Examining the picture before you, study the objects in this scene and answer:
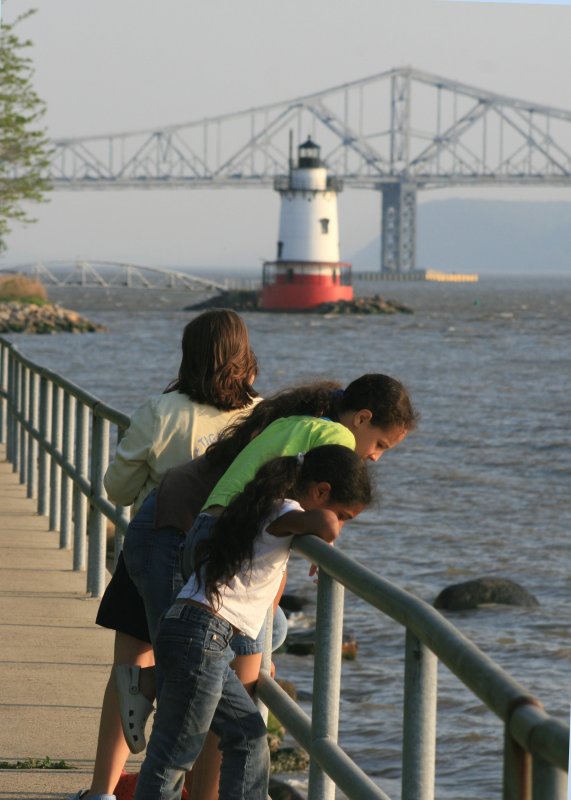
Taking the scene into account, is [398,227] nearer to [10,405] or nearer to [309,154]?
[309,154]

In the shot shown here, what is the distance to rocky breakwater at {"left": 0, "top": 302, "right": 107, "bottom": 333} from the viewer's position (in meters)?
52.6

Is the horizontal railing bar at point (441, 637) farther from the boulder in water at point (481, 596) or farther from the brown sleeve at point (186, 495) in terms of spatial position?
the boulder in water at point (481, 596)

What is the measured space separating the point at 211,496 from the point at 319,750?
45cm

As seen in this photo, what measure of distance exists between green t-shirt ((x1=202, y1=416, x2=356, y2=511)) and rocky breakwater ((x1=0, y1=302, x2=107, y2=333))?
50.0 m

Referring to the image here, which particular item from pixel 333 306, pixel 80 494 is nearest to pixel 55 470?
pixel 80 494

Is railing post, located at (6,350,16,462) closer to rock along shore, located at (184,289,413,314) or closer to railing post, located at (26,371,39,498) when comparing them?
railing post, located at (26,371,39,498)

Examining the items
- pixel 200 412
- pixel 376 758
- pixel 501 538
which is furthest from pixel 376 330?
pixel 200 412

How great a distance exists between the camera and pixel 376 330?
6097cm

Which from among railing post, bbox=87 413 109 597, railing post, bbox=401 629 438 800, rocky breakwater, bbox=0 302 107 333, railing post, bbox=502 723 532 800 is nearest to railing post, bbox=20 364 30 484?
railing post, bbox=87 413 109 597

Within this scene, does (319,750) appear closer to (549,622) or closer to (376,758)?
(376,758)

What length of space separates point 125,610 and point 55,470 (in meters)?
3.52

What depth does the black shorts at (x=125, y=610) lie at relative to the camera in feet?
9.34

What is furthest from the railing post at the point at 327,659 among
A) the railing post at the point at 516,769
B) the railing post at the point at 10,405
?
the railing post at the point at 10,405

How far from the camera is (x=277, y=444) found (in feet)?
7.72
